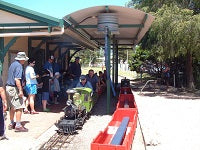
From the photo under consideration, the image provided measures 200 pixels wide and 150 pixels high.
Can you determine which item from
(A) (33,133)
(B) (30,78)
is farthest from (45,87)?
(A) (33,133)

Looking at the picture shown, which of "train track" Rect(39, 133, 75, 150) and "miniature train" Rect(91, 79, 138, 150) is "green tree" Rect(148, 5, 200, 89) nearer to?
"miniature train" Rect(91, 79, 138, 150)

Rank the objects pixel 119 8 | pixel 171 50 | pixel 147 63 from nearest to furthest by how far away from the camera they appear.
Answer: pixel 119 8 < pixel 171 50 < pixel 147 63

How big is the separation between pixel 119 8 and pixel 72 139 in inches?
181

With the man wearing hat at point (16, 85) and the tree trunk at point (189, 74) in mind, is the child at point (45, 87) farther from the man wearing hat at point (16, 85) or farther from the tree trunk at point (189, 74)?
the tree trunk at point (189, 74)

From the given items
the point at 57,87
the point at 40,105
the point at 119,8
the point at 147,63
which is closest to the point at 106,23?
the point at 119,8

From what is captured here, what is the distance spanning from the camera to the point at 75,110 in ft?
27.2

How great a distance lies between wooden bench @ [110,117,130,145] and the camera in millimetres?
6385

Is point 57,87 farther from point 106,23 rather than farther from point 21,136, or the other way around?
point 21,136

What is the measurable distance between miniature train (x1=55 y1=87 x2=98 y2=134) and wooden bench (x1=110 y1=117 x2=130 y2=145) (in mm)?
1164

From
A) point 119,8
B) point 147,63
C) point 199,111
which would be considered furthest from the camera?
point 147,63

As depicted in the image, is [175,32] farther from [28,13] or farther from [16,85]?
[16,85]

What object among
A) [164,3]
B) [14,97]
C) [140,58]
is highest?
[164,3]

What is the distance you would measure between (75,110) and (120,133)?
1.72 metres

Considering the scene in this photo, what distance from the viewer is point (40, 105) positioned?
40.6ft
